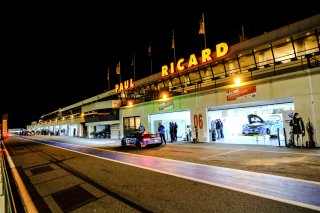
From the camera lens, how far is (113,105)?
32969 millimetres

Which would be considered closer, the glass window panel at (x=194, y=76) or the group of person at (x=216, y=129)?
the group of person at (x=216, y=129)

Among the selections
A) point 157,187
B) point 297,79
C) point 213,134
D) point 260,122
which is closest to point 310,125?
point 297,79

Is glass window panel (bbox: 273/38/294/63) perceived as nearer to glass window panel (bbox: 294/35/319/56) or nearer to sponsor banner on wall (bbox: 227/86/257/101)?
glass window panel (bbox: 294/35/319/56)

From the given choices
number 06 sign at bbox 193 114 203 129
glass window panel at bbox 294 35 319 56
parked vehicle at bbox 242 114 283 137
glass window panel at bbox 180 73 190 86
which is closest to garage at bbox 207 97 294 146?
parked vehicle at bbox 242 114 283 137

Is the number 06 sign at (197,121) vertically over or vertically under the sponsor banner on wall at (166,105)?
under

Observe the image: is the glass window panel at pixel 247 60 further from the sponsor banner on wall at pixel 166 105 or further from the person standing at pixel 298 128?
the person standing at pixel 298 128

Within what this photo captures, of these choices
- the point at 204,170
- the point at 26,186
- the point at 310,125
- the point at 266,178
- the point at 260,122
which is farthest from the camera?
the point at 260,122

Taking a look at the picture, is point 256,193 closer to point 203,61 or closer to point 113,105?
point 203,61

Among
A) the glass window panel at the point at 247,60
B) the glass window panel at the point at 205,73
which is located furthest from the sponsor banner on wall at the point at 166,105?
the glass window panel at the point at 247,60

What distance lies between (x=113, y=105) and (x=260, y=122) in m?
20.5

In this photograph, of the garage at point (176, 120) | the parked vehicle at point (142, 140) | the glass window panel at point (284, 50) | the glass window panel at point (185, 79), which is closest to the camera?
the parked vehicle at point (142, 140)

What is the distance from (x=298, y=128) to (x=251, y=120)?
744 cm

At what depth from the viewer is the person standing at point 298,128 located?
1373 centimetres

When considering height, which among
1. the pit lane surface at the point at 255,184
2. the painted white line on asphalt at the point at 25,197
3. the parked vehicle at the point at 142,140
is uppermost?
the parked vehicle at the point at 142,140
